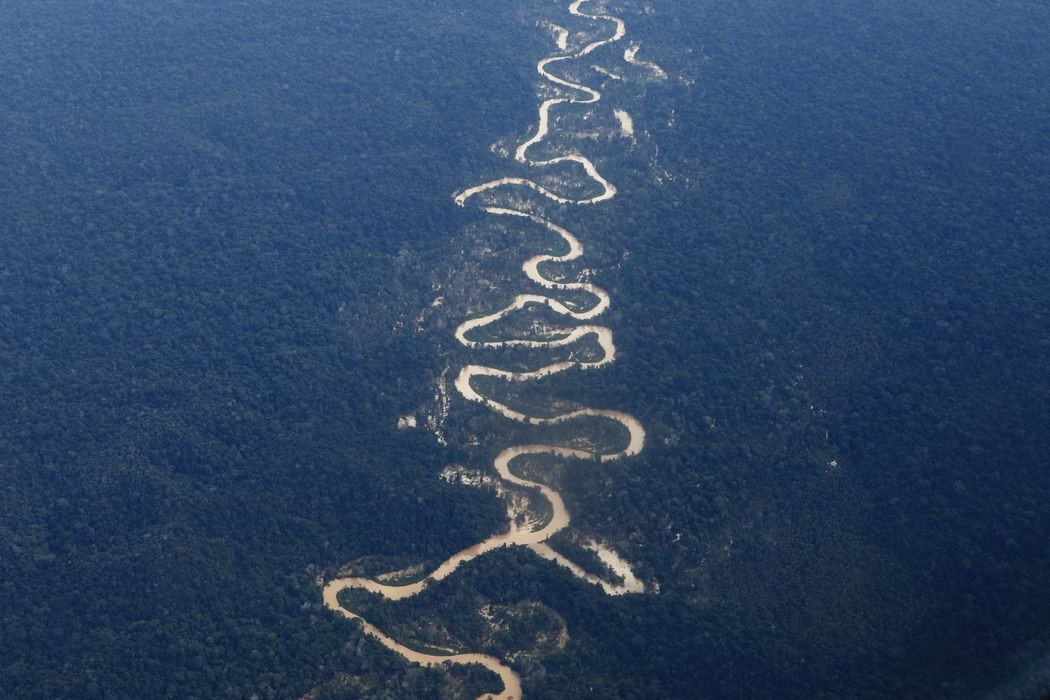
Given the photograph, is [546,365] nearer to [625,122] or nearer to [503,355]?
[503,355]

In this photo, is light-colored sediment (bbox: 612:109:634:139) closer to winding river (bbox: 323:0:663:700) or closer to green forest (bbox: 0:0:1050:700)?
green forest (bbox: 0:0:1050:700)

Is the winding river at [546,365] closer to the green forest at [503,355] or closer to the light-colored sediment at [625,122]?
the green forest at [503,355]

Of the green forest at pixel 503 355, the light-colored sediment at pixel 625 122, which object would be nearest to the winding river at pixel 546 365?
the green forest at pixel 503 355

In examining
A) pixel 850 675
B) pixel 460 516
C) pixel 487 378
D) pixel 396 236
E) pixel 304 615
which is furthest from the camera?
pixel 396 236

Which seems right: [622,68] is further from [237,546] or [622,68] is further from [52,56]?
[237,546]

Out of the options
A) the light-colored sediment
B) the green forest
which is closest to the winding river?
the green forest

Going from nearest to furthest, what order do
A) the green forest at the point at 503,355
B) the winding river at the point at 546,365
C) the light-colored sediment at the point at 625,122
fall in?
the green forest at the point at 503,355, the winding river at the point at 546,365, the light-colored sediment at the point at 625,122

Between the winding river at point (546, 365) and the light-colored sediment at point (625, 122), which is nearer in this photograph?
the winding river at point (546, 365)

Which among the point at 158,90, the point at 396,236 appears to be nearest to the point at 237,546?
the point at 396,236

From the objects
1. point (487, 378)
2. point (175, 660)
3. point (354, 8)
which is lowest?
point (175, 660)
